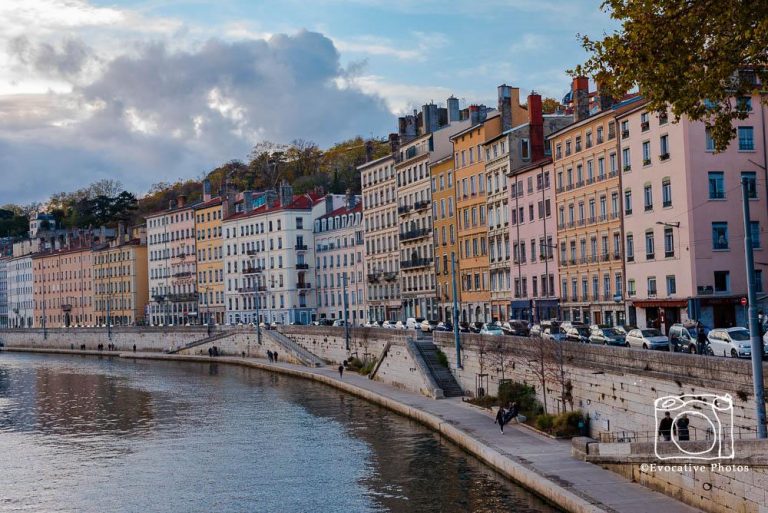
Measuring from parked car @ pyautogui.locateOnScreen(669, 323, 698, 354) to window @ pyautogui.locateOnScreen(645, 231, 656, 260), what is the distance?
625 inches

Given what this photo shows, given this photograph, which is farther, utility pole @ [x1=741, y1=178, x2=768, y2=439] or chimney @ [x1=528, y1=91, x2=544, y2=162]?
chimney @ [x1=528, y1=91, x2=544, y2=162]

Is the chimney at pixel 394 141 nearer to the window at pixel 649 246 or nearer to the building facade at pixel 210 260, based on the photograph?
the building facade at pixel 210 260

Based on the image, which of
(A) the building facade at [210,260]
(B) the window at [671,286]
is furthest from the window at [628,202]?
(A) the building facade at [210,260]

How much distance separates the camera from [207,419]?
67562 millimetres

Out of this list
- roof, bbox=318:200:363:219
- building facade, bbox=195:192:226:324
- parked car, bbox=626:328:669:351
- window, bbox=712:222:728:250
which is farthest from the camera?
building facade, bbox=195:192:226:324

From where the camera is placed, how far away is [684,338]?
2092 inches

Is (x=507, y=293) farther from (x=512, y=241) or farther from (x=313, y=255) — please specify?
(x=313, y=255)

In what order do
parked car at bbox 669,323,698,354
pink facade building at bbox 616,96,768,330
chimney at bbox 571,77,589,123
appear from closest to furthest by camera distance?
parked car at bbox 669,323,698,354
pink facade building at bbox 616,96,768,330
chimney at bbox 571,77,589,123

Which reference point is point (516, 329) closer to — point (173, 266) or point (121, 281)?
point (173, 266)

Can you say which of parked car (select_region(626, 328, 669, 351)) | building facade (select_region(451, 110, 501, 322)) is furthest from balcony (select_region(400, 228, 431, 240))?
parked car (select_region(626, 328, 669, 351))

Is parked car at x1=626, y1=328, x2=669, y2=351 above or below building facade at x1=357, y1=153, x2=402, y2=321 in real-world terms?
below

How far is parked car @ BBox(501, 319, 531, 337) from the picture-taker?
7053 cm

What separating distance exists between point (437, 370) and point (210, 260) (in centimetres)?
10078

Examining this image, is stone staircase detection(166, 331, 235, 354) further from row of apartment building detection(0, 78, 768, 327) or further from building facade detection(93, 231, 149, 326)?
building facade detection(93, 231, 149, 326)
